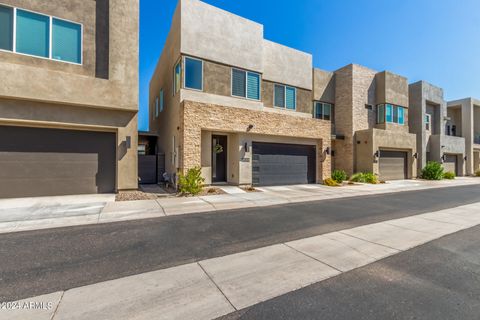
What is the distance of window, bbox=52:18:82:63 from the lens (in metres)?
9.59

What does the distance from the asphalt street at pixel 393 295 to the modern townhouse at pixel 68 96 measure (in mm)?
10052

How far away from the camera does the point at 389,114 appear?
69.4 ft

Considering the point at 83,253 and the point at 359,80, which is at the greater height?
the point at 359,80

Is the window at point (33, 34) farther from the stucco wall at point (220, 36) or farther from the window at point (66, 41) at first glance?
the stucco wall at point (220, 36)

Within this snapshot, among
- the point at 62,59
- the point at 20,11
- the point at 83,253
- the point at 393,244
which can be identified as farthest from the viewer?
the point at 62,59

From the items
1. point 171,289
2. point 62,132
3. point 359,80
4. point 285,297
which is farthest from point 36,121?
point 359,80

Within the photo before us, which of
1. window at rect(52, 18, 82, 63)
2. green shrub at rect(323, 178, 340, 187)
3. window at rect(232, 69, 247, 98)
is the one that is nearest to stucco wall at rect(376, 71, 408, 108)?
green shrub at rect(323, 178, 340, 187)

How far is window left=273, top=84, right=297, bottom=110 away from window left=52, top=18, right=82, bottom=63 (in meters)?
11.6

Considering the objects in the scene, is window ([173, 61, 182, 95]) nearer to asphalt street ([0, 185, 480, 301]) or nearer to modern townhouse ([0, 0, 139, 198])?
modern townhouse ([0, 0, 139, 198])

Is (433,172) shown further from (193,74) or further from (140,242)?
(140,242)

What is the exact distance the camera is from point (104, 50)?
1049 cm

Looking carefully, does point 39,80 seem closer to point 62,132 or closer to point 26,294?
point 62,132

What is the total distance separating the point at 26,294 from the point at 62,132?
9.24 meters

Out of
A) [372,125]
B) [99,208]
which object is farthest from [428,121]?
[99,208]
